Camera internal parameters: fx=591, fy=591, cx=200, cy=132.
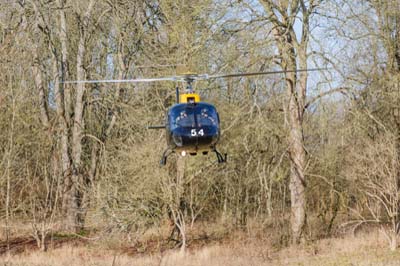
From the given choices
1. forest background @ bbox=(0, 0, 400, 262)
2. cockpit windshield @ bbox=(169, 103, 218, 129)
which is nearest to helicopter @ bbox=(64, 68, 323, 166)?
cockpit windshield @ bbox=(169, 103, 218, 129)

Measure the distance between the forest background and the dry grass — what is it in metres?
0.68

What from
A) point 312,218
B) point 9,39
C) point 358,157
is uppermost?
point 9,39

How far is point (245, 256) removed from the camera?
663 inches

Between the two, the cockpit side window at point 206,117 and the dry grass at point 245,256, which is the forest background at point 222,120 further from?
the cockpit side window at point 206,117

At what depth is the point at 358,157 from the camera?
16812mm

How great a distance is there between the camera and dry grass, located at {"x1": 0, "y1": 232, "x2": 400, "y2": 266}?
15367 mm

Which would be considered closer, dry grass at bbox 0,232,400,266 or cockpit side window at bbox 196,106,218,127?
cockpit side window at bbox 196,106,218,127

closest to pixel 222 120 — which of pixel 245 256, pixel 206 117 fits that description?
pixel 245 256

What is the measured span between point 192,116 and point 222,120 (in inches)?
274

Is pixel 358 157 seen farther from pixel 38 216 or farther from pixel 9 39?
A: pixel 9 39

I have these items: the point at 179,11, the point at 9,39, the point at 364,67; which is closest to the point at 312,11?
the point at 364,67

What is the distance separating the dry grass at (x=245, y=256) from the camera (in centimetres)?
1537

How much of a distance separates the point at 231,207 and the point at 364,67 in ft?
21.4

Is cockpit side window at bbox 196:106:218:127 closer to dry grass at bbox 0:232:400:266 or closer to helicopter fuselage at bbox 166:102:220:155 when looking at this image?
helicopter fuselage at bbox 166:102:220:155
